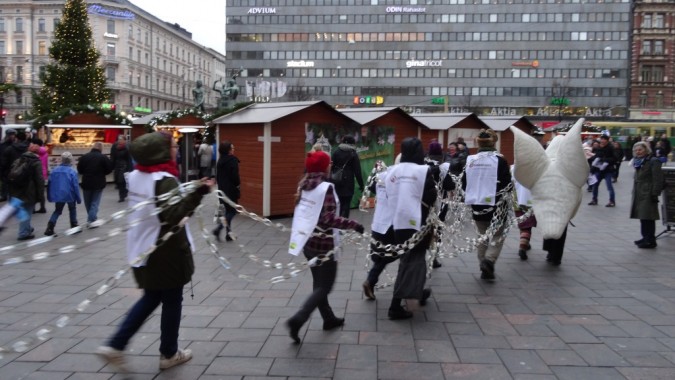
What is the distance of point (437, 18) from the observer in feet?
262

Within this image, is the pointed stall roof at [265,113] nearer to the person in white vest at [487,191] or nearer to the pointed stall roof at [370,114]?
the pointed stall roof at [370,114]

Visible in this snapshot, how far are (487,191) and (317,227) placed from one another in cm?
308

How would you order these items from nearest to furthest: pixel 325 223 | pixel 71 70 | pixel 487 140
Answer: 1. pixel 325 223
2. pixel 487 140
3. pixel 71 70

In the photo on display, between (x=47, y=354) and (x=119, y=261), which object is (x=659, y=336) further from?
(x=119, y=261)

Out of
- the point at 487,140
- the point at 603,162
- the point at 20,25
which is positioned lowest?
the point at 603,162

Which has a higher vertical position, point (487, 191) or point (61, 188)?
point (487, 191)

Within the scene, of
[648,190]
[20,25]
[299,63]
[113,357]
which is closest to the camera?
[113,357]

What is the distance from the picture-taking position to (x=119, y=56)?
79938 mm

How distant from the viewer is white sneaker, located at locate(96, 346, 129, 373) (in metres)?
4.04

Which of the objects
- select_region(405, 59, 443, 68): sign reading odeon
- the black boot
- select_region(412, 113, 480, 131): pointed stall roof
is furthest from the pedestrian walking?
select_region(405, 59, 443, 68): sign reading odeon

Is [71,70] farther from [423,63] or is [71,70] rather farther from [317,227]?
[423,63]

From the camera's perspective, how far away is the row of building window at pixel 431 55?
77.3 m

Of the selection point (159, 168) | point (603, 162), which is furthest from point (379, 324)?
point (603, 162)

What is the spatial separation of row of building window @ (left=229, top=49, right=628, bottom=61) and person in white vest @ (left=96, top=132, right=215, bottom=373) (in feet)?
259
